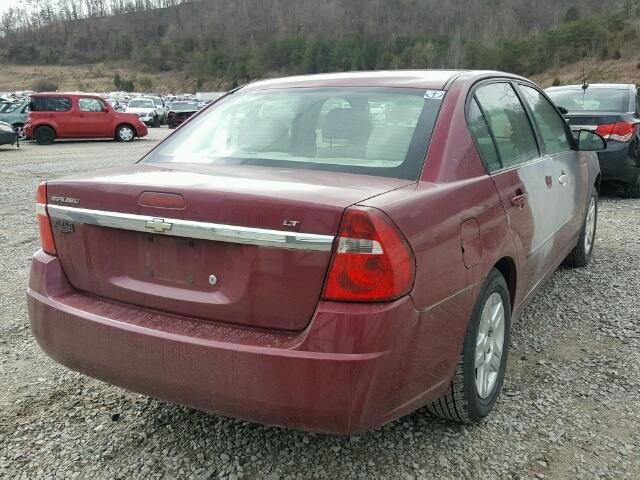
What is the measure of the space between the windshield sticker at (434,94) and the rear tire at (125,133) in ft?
66.1

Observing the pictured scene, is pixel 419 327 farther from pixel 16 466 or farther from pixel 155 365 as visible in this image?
pixel 16 466

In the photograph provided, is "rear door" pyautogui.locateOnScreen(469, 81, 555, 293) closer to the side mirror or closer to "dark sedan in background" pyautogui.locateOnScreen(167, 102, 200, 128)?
the side mirror

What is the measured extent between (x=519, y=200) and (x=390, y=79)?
0.88 m

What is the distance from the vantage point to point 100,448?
2.65 meters

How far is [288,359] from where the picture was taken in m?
2.00

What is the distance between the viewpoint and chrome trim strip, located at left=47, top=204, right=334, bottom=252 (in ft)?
6.61

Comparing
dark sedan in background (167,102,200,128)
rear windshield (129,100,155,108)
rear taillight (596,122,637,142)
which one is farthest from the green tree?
rear taillight (596,122,637,142)

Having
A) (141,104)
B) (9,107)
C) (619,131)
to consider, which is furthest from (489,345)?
(141,104)

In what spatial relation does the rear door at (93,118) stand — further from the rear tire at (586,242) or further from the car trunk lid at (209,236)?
the car trunk lid at (209,236)

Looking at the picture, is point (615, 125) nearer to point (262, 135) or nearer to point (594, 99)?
point (594, 99)

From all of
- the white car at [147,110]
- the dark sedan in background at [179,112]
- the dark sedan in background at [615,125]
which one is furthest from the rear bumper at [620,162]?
the white car at [147,110]

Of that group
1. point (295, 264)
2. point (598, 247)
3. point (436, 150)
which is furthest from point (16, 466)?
point (598, 247)

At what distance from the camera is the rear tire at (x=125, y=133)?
21312 mm

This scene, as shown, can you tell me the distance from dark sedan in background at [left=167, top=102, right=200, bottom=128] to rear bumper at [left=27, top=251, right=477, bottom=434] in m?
29.2
